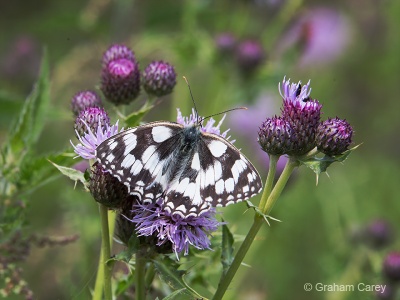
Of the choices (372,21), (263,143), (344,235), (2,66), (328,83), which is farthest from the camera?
(372,21)

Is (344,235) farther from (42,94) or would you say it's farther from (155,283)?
(42,94)

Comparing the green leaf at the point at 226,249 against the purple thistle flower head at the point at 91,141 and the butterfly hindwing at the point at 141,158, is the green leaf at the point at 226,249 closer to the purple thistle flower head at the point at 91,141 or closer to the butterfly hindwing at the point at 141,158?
the butterfly hindwing at the point at 141,158

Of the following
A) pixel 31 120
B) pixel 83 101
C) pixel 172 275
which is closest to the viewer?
pixel 172 275

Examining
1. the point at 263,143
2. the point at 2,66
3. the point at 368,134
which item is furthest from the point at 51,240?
the point at 368,134

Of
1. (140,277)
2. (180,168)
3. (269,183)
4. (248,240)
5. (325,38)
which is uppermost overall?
(180,168)

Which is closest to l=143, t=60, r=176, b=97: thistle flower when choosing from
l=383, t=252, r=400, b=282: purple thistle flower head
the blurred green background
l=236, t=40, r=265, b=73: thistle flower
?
the blurred green background

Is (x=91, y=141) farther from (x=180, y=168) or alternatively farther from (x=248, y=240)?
(x=248, y=240)

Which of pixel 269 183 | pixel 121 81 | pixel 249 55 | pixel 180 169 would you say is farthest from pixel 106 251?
pixel 249 55
